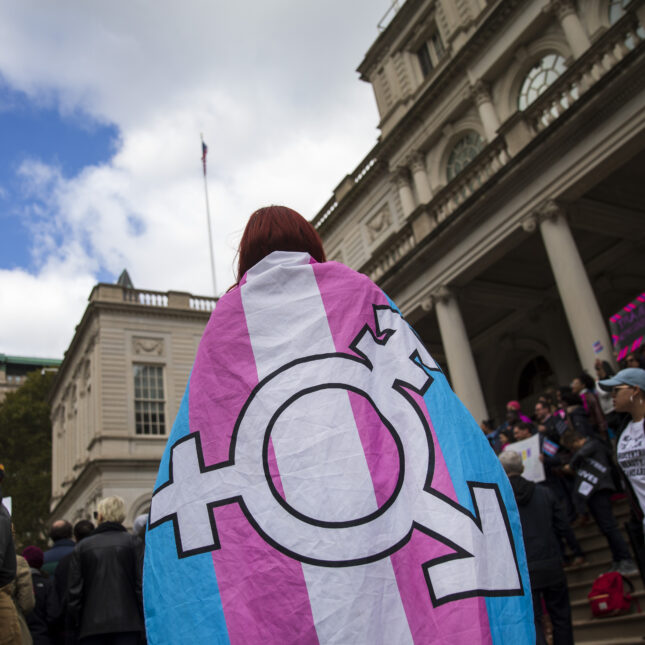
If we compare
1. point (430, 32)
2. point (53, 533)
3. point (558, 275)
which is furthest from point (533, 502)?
point (430, 32)

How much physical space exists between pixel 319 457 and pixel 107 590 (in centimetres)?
378

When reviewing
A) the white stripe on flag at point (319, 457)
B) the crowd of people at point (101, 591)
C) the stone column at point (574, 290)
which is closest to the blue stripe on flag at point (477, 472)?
the white stripe on flag at point (319, 457)

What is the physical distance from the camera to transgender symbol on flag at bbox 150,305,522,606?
179cm

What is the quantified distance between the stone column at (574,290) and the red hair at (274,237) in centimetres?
1009

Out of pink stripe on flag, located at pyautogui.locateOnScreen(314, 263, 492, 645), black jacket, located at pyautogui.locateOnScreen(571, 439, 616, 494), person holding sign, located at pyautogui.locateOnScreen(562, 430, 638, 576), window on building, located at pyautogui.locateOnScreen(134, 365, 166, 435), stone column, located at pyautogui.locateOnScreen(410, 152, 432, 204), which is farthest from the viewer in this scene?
window on building, located at pyautogui.locateOnScreen(134, 365, 166, 435)

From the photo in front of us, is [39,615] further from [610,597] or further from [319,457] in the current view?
[610,597]

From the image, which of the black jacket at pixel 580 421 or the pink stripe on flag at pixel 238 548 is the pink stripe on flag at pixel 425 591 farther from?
the black jacket at pixel 580 421

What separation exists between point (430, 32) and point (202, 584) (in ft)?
68.9

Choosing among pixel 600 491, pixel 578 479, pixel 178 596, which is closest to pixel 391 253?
pixel 578 479

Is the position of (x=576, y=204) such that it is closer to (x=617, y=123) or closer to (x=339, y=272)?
(x=617, y=123)

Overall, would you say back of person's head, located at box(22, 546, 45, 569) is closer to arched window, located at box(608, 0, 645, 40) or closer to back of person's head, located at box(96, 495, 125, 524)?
back of person's head, located at box(96, 495, 125, 524)

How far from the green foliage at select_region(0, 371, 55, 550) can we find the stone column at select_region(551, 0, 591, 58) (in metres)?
35.3

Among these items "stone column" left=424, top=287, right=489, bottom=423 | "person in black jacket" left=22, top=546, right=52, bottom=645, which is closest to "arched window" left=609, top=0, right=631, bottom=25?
"stone column" left=424, top=287, right=489, bottom=423

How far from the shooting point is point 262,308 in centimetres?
226
